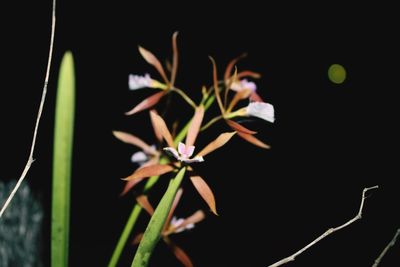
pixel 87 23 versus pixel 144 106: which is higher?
pixel 87 23

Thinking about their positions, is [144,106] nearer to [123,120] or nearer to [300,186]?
[123,120]

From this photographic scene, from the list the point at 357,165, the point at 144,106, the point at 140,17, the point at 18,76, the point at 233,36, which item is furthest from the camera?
the point at 357,165

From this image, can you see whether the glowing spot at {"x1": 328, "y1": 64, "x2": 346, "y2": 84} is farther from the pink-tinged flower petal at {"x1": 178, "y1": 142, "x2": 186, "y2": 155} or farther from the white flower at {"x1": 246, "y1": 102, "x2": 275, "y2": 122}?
the pink-tinged flower petal at {"x1": 178, "y1": 142, "x2": 186, "y2": 155}

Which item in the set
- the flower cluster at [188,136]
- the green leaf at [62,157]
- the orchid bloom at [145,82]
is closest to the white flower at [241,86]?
the flower cluster at [188,136]

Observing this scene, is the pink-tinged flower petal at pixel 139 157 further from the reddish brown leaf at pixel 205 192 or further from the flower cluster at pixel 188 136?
the reddish brown leaf at pixel 205 192

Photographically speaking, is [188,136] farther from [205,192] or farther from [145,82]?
[145,82]

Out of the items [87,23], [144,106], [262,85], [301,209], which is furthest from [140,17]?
[301,209]

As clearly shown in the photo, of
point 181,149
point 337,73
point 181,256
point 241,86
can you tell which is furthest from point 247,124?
point 337,73
